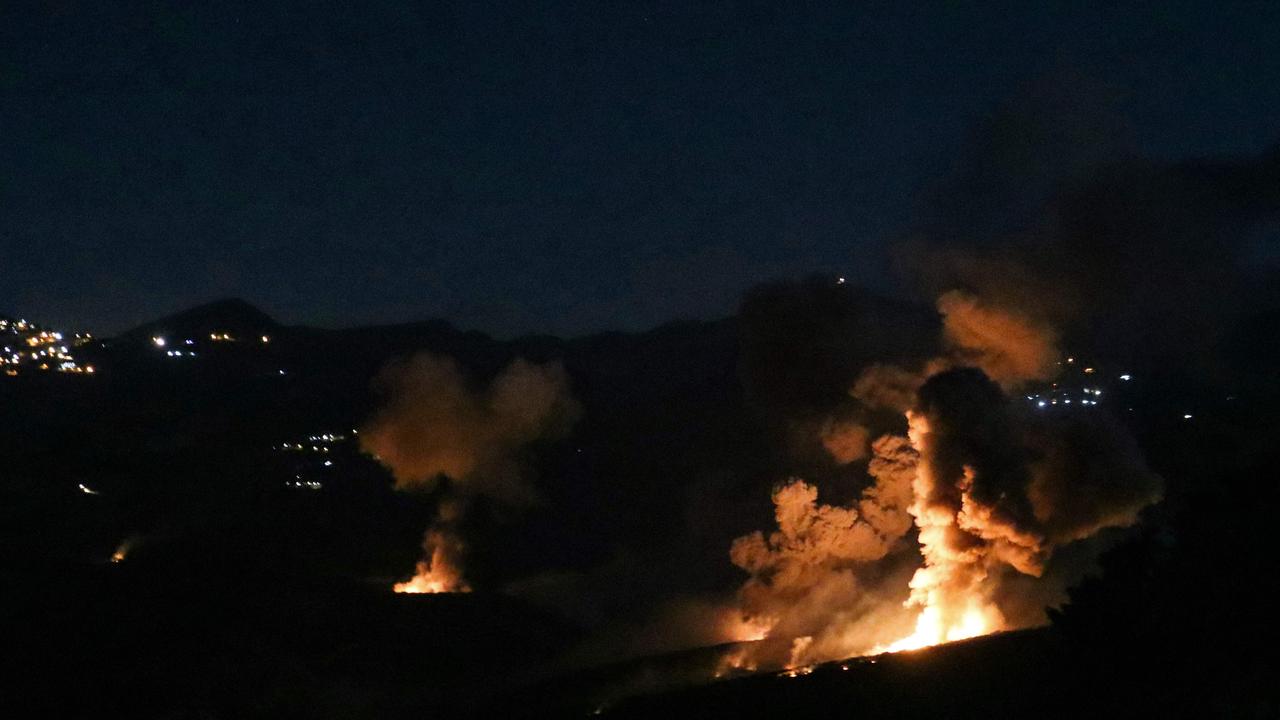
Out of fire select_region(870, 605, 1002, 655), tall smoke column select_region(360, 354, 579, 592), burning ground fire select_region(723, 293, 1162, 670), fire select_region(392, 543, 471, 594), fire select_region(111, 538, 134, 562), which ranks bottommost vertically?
fire select_region(870, 605, 1002, 655)

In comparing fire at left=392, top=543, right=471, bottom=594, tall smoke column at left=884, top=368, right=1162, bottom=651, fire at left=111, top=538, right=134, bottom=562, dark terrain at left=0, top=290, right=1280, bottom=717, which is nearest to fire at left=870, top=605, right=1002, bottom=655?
tall smoke column at left=884, top=368, right=1162, bottom=651

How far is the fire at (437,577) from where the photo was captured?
272 ft

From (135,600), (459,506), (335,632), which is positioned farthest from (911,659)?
(459,506)

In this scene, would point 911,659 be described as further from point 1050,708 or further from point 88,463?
point 88,463

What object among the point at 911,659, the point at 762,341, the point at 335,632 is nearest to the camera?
the point at 911,659

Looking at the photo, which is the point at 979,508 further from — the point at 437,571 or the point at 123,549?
the point at 123,549

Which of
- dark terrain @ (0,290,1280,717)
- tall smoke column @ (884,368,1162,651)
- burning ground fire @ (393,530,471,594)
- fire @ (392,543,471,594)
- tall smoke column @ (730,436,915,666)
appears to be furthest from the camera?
burning ground fire @ (393,530,471,594)

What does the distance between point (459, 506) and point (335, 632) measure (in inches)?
1264

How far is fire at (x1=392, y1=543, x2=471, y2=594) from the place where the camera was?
3263 inches

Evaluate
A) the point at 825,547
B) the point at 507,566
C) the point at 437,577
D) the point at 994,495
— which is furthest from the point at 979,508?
the point at 507,566

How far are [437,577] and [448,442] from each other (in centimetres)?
1183

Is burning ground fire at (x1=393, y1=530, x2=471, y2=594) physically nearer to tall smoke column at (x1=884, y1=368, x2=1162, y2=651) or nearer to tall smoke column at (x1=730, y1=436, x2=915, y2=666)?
tall smoke column at (x1=730, y1=436, x2=915, y2=666)

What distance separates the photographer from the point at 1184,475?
7712 cm

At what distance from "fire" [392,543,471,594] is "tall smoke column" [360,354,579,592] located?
0.24ft
